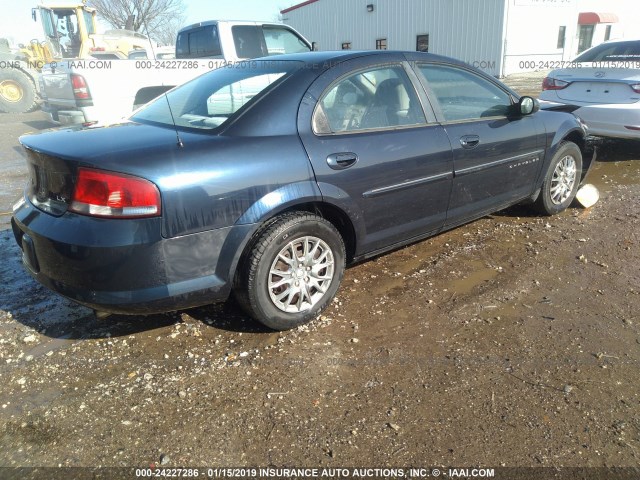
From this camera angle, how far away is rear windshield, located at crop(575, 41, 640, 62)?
7.21 metres

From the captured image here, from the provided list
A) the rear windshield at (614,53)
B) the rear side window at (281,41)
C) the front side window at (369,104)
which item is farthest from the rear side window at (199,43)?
the rear windshield at (614,53)

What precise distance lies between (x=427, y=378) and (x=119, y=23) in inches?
2193

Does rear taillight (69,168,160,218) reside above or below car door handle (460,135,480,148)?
above

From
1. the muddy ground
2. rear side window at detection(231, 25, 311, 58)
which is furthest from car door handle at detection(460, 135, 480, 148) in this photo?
rear side window at detection(231, 25, 311, 58)

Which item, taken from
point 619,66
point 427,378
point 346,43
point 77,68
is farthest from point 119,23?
point 427,378

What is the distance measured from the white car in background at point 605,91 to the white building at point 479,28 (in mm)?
12676

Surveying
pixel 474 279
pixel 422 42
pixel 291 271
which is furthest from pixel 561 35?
pixel 291 271

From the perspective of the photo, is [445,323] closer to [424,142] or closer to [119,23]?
[424,142]

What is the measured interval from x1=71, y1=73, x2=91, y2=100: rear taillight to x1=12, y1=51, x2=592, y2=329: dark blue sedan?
15.9ft

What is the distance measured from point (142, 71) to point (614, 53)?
707cm

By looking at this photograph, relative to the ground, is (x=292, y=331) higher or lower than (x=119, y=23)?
lower

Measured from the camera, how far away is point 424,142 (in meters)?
3.46

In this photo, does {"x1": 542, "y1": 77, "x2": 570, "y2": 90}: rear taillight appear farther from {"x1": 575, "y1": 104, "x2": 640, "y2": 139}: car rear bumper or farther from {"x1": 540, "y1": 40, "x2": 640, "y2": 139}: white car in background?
{"x1": 575, "y1": 104, "x2": 640, "y2": 139}: car rear bumper

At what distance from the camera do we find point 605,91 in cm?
660
